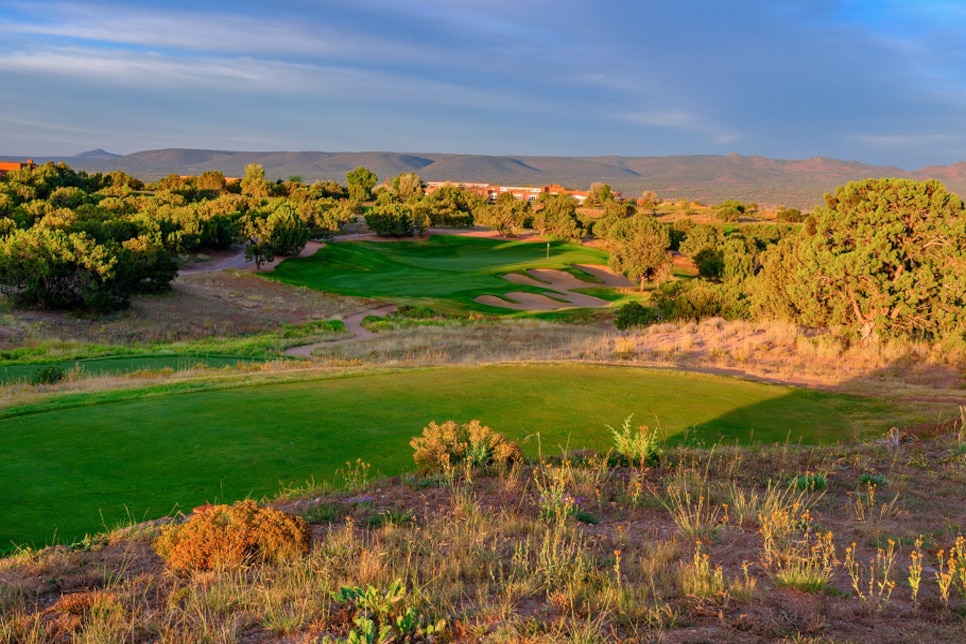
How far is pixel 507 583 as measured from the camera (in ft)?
17.7

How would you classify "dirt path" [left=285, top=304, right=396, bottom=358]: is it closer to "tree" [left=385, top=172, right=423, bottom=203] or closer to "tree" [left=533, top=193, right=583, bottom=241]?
"tree" [left=533, top=193, right=583, bottom=241]

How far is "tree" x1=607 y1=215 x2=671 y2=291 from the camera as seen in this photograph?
64.7 m

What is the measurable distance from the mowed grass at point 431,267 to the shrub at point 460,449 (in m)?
42.0

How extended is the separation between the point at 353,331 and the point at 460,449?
33081 mm

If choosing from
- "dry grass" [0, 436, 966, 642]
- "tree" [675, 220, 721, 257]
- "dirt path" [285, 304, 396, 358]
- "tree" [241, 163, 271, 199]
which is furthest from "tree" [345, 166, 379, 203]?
"dry grass" [0, 436, 966, 642]

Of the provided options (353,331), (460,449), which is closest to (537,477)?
(460,449)

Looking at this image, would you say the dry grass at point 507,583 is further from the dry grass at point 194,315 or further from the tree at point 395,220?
the tree at point 395,220

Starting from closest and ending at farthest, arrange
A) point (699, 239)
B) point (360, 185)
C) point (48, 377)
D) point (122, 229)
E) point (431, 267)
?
point (48, 377)
point (122, 229)
point (431, 267)
point (699, 239)
point (360, 185)

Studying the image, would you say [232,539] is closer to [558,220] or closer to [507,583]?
[507,583]

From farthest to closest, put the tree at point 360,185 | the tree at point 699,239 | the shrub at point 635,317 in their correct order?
the tree at point 360,185
the tree at point 699,239
the shrub at point 635,317

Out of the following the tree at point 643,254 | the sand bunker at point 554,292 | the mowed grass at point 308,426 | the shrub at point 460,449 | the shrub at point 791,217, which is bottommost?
the sand bunker at point 554,292

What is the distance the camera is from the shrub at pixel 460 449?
9516 millimetres

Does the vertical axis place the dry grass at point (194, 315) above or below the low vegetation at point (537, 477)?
below

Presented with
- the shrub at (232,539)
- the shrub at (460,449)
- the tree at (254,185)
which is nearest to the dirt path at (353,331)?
the shrub at (460,449)
